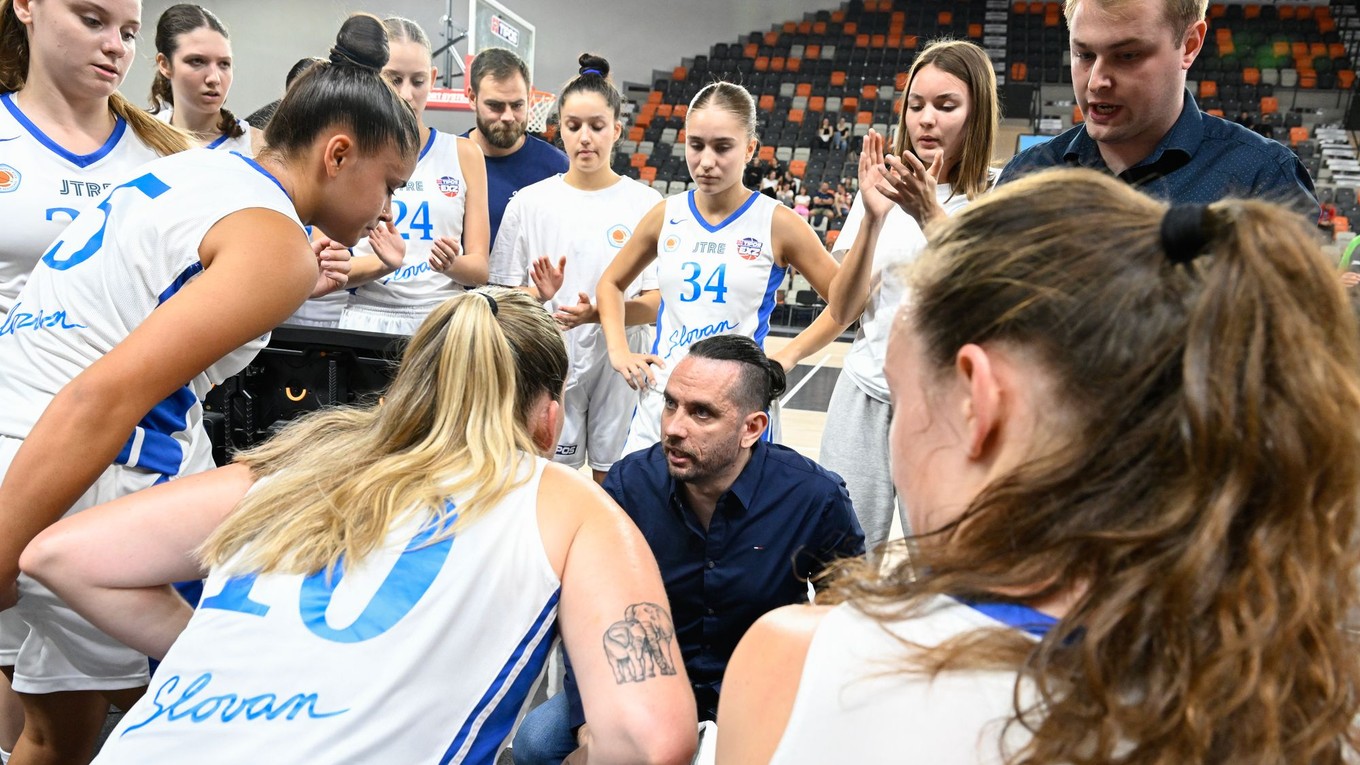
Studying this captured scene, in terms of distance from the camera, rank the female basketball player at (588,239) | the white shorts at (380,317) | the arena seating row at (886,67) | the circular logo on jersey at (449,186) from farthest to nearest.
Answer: the arena seating row at (886,67), the female basketball player at (588,239), the circular logo on jersey at (449,186), the white shorts at (380,317)

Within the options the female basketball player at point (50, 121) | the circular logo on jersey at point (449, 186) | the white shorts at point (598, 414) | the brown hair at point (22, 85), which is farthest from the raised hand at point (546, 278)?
the female basketball player at point (50, 121)

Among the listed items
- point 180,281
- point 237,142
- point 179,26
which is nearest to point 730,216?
point 237,142

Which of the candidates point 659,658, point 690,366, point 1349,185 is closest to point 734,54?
point 1349,185

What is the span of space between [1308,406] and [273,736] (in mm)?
1144

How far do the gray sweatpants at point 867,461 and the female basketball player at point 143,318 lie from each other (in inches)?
56.2

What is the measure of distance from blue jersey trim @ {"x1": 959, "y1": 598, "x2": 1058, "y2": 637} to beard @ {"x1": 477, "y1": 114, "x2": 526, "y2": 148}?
12.3ft

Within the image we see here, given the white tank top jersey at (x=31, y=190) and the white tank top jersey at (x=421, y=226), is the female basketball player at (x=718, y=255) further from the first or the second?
the white tank top jersey at (x=31, y=190)

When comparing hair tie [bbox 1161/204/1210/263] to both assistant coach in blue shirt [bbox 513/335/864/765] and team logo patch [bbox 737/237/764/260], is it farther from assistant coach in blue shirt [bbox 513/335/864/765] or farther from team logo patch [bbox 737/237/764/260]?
team logo patch [bbox 737/237/764/260]

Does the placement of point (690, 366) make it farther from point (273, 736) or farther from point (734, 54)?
point (734, 54)

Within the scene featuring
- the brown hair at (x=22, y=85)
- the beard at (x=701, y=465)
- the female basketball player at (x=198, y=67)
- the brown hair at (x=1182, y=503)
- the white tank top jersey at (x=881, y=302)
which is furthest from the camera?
the female basketball player at (x=198, y=67)

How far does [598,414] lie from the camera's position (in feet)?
13.6

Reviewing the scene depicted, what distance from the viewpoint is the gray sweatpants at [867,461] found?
276 centimetres

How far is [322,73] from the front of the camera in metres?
1.81

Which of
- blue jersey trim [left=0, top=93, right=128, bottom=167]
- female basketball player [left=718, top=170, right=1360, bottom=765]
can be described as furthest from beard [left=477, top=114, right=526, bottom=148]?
female basketball player [left=718, top=170, right=1360, bottom=765]
